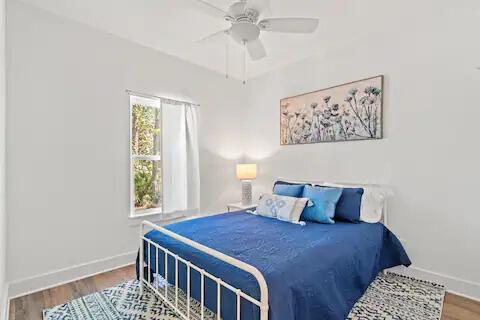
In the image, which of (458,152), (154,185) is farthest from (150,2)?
(458,152)

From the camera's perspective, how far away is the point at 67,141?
2697mm

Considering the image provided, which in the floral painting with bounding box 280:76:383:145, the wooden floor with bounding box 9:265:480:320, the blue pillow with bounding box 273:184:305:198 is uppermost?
the floral painting with bounding box 280:76:383:145

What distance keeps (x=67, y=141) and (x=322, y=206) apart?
103 inches

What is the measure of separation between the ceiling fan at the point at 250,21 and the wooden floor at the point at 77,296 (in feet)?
8.23

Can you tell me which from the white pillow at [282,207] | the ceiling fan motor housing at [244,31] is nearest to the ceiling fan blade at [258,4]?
the ceiling fan motor housing at [244,31]

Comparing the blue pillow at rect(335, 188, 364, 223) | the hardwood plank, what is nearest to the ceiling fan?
the blue pillow at rect(335, 188, 364, 223)

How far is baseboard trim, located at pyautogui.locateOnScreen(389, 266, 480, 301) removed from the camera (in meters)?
2.34

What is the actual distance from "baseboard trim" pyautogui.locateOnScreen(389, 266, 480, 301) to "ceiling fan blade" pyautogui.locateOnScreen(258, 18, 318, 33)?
249 cm

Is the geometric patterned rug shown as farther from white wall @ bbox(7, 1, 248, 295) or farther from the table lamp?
the table lamp

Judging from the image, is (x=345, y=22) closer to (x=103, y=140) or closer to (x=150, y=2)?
(x=150, y=2)

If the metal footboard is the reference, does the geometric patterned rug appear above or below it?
below

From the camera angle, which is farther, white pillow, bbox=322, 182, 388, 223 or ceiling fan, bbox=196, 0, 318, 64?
white pillow, bbox=322, 182, 388, 223

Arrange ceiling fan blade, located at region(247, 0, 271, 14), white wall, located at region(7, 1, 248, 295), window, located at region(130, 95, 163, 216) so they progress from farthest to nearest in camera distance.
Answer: window, located at region(130, 95, 163, 216) → white wall, located at region(7, 1, 248, 295) → ceiling fan blade, located at region(247, 0, 271, 14)

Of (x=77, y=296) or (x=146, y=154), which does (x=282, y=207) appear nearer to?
(x=146, y=154)
